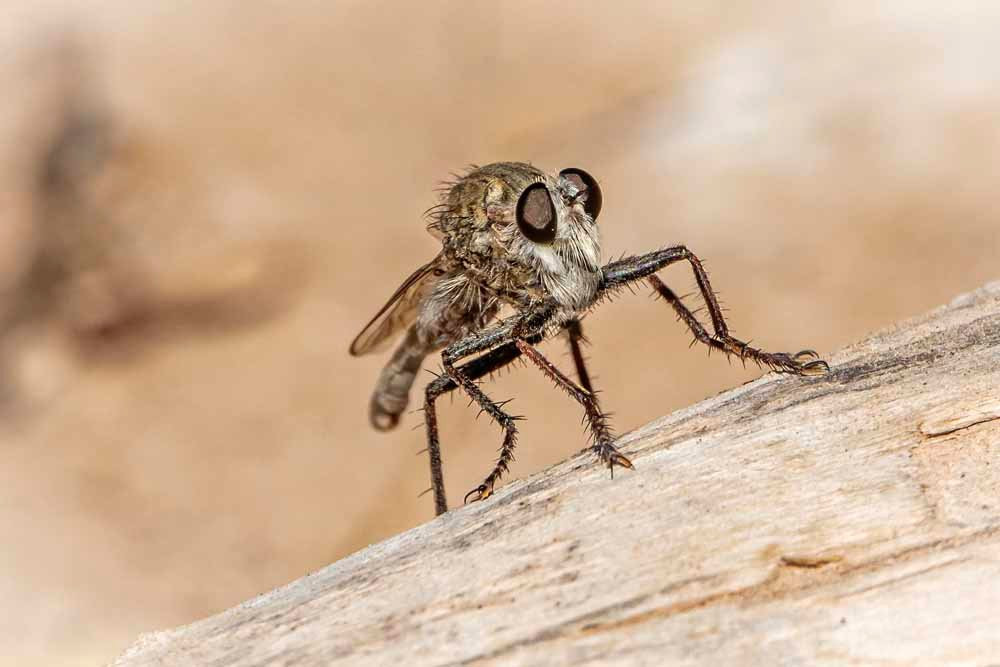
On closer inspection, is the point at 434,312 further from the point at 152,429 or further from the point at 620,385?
the point at 152,429

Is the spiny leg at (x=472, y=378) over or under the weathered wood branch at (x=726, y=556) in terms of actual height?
over

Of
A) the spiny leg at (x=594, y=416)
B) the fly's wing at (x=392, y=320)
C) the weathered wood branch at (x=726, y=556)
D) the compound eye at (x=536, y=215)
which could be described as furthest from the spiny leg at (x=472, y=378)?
the fly's wing at (x=392, y=320)

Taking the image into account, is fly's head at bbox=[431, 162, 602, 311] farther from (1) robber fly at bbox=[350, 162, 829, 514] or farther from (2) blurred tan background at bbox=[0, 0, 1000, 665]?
(2) blurred tan background at bbox=[0, 0, 1000, 665]

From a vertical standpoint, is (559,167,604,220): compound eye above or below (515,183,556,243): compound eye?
above

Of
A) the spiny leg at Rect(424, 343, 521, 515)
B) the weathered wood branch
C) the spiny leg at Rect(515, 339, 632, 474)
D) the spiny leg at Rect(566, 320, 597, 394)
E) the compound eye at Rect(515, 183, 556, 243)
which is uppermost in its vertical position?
the compound eye at Rect(515, 183, 556, 243)

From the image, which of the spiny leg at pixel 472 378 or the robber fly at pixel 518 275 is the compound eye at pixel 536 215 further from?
the spiny leg at pixel 472 378

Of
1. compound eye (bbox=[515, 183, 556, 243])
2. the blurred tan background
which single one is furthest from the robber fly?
the blurred tan background
